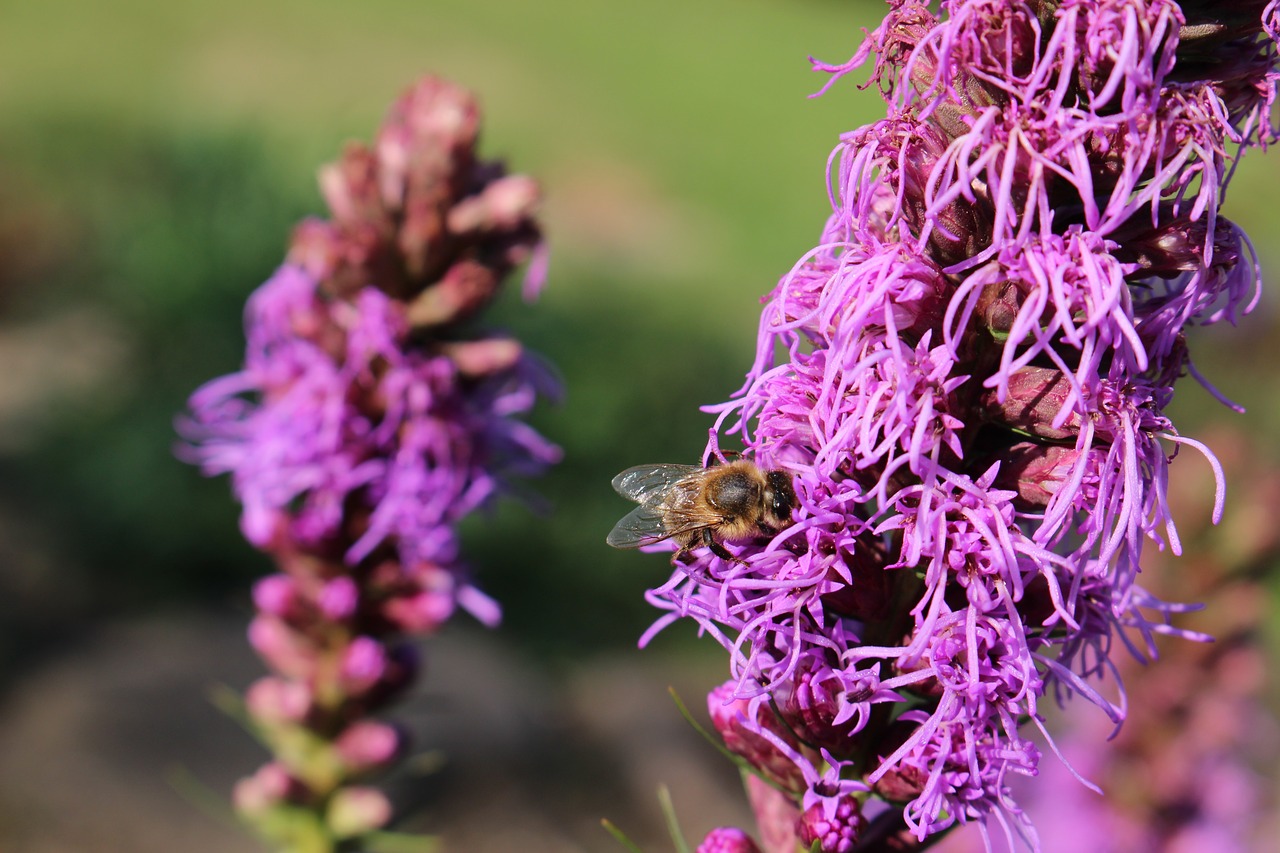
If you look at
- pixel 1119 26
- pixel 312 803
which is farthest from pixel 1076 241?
pixel 312 803

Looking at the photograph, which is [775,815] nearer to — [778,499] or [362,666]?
[778,499]

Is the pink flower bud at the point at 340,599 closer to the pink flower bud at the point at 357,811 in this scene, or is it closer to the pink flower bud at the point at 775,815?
the pink flower bud at the point at 357,811

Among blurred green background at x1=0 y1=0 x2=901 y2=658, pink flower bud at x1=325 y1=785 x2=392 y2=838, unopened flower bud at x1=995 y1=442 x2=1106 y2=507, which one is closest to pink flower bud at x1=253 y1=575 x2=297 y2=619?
pink flower bud at x1=325 y1=785 x2=392 y2=838

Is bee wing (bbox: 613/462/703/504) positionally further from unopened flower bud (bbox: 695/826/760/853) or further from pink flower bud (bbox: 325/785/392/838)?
pink flower bud (bbox: 325/785/392/838)

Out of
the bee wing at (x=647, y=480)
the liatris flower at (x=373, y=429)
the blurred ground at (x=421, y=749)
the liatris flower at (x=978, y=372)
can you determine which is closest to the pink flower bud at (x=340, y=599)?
the liatris flower at (x=373, y=429)

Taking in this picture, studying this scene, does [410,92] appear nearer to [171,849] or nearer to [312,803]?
[312,803]

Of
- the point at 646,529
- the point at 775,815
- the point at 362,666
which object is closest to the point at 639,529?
the point at 646,529

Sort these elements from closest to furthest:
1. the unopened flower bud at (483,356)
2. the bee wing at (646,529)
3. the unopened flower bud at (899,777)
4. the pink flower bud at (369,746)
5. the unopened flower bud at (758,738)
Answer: the unopened flower bud at (899,777), the unopened flower bud at (758,738), the bee wing at (646,529), the unopened flower bud at (483,356), the pink flower bud at (369,746)
